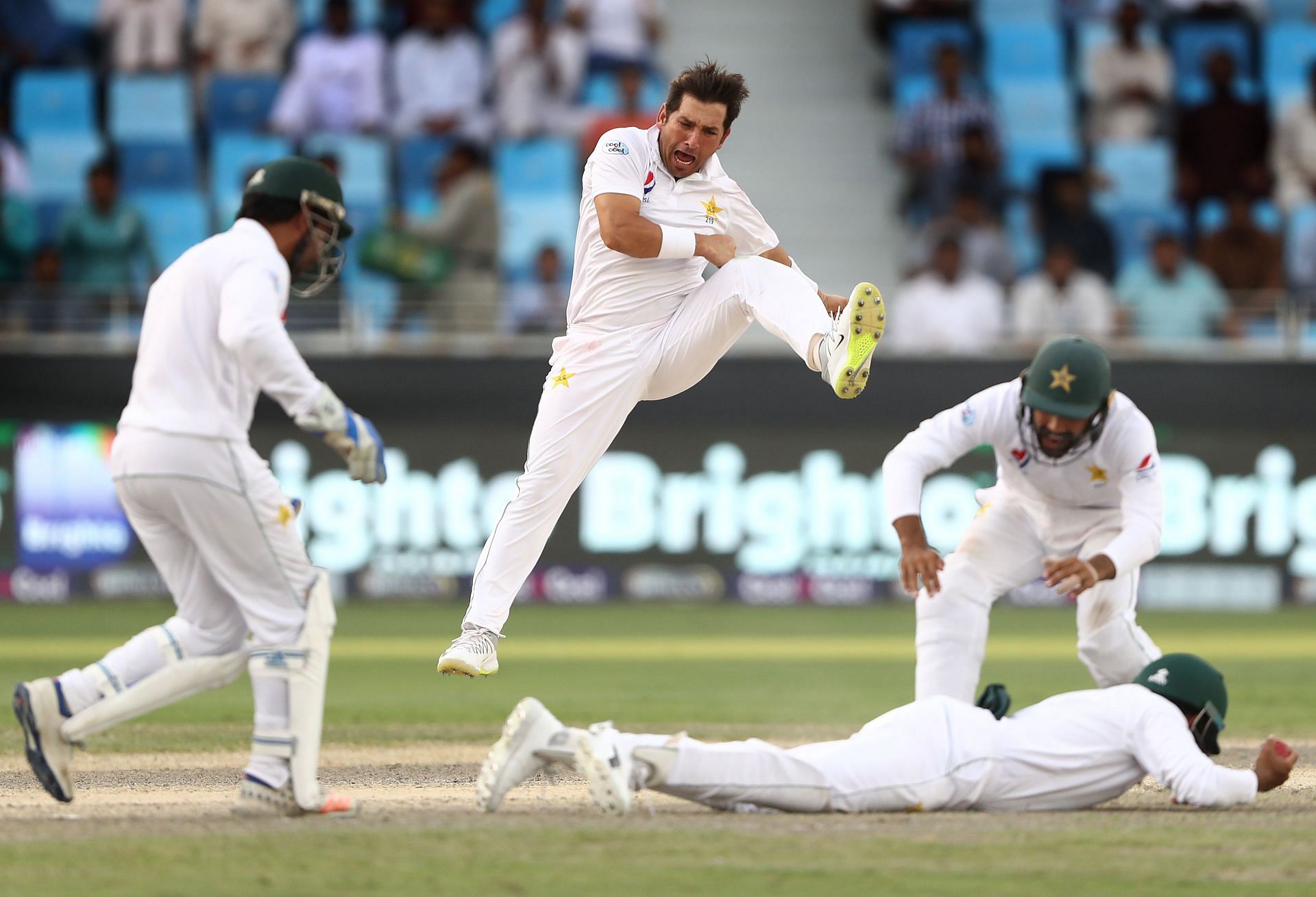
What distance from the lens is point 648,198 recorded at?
6680 mm

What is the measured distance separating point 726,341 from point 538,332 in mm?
7533

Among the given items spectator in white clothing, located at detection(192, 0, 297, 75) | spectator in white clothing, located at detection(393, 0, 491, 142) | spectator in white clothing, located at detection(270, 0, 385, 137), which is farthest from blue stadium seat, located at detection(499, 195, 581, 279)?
spectator in white clothing, located at detection(192, 0, 297, 75)

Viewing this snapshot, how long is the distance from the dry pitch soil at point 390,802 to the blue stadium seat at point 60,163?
893 centimetres

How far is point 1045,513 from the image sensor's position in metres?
6.50

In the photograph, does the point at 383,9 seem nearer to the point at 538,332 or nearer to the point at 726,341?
the point at 538,332

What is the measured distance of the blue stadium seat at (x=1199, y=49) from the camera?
16828 mm

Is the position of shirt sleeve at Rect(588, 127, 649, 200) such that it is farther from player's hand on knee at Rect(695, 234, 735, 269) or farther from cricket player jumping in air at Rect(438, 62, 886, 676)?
player's hand on knee at Rect(695, 234, 735, 269)

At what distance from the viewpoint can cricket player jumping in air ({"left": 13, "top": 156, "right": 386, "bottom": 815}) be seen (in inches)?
194

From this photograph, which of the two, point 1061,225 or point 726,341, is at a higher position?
point 1061,225

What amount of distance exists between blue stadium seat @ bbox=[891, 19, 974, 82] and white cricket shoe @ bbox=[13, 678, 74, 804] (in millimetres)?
12965

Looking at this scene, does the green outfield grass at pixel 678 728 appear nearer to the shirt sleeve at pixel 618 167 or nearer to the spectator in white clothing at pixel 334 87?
the shirt sleeve at pixel 618 167

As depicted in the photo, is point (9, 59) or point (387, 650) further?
point (9, 59)

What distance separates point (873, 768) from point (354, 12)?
12.7 m

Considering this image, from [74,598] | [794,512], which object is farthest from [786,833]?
[74,598]
